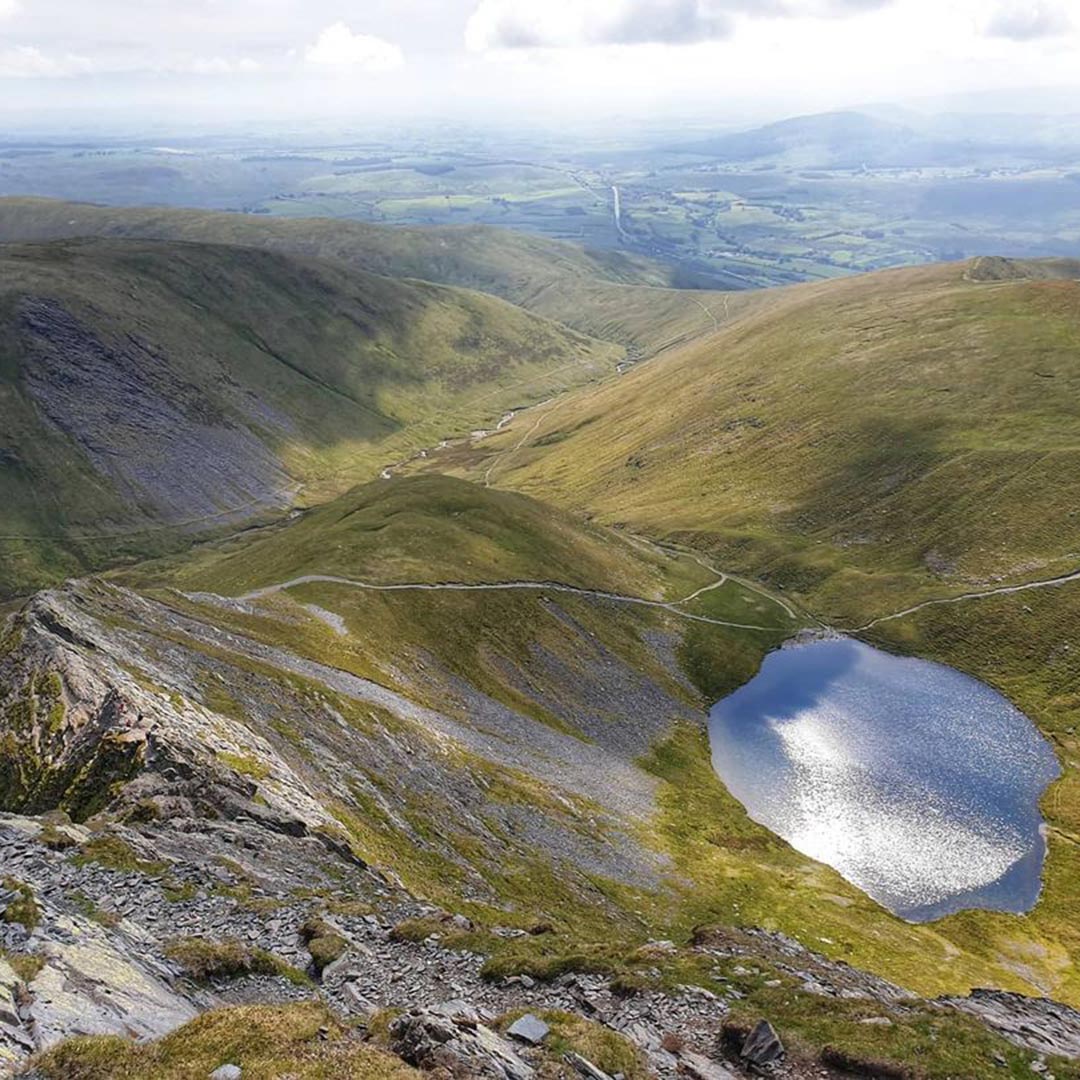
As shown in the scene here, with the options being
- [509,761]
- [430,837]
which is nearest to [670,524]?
[509,761]

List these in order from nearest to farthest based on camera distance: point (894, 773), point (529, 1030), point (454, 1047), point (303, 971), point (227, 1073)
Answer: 1. point (227, 1073)
2. point (454, 1047)
3. point (529, 1030)
4. point (303, 971)
5. point (894, 773)

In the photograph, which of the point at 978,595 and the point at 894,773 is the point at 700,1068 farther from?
the point at 978,595

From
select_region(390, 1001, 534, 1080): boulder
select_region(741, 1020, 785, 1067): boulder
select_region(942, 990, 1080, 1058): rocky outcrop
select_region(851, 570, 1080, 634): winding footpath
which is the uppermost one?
select_region(390, 1001, 534, 1080): boulder

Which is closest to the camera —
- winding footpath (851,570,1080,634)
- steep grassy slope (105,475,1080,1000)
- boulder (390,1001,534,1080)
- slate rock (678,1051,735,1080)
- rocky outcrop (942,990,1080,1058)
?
boulder (390,1001,534,1080)

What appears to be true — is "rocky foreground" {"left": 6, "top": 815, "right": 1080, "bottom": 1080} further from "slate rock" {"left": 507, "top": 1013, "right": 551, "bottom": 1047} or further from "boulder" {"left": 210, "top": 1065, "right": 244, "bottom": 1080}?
"boulder" {"left": 210, "top": 1065, "right": 244, "bottom": 1080}

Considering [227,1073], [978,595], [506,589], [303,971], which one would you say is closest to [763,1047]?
[303,971]

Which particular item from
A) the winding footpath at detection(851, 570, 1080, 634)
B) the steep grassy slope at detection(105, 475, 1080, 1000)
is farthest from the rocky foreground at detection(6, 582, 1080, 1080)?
the winding footpath at detection(851, 570, 1080, 634)
